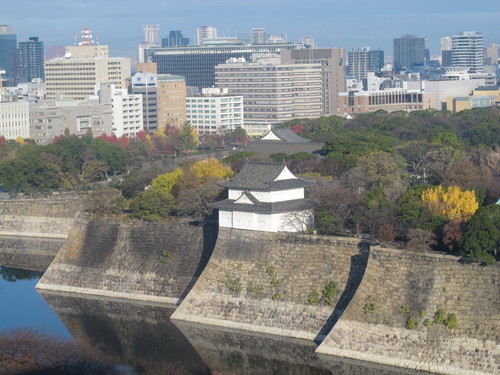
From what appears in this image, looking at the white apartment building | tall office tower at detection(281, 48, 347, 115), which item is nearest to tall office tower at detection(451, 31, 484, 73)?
tall office tower at detection(281, 48, 347, 115)

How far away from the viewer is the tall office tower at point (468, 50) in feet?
632

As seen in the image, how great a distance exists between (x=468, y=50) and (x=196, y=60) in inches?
2284

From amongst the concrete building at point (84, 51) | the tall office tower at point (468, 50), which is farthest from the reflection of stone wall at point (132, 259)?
the tall office tower at point (468, 50)

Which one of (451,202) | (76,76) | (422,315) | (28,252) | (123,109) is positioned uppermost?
(76,76)

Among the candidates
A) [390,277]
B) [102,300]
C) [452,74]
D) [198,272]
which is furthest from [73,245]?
[452,74]

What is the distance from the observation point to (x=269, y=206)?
35.4m

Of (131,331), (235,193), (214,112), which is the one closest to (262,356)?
(131,331)

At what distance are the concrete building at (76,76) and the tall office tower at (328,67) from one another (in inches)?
1051

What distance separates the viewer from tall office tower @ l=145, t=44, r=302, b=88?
519 feet

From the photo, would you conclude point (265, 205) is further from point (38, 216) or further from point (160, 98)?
point (160, 98)

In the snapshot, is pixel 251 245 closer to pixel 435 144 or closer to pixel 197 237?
pixel 197 237

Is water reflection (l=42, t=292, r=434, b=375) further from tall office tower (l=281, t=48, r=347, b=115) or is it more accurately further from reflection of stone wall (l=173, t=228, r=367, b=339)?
tall office tower (l=281, t=48, r=347, b=115)

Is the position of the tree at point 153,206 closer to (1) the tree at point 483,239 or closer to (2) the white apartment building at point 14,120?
(1) the tree at point 483,239

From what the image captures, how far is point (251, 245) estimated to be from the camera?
35500 millimetres
